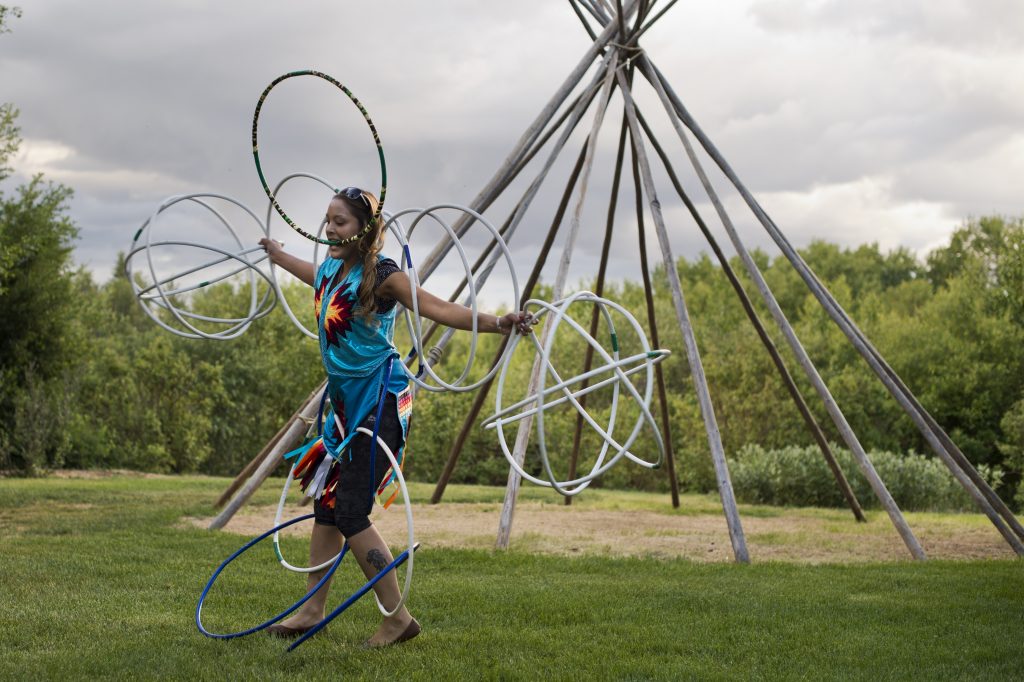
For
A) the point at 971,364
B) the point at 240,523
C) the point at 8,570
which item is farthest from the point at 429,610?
the point at 971,364

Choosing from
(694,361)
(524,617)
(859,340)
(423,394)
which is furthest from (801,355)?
(423,394)

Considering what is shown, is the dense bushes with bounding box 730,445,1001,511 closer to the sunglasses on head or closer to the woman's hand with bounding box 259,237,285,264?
the woman's hand with bounding box 259,237,285,264

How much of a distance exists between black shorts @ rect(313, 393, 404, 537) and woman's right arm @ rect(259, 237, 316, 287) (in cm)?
81

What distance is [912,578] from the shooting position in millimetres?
6215

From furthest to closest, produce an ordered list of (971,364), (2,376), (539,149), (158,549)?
1. (971,364)
2. (2,376)
3. (539,149)
4. (158,549)

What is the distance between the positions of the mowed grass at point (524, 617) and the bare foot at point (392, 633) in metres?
0.05

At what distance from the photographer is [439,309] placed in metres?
3.94

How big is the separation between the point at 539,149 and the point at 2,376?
11.1m

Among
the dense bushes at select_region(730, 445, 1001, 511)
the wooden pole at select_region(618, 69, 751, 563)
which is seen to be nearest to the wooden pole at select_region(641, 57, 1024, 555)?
the wooden pole at select_region(618, 69, 751, 563)

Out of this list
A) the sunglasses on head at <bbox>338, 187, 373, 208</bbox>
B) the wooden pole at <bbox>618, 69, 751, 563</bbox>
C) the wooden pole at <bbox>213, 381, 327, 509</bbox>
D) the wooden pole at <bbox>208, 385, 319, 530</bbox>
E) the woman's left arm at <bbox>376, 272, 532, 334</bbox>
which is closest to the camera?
the woman's left arm at <bbox>376, 272, 532, 334</bbox>

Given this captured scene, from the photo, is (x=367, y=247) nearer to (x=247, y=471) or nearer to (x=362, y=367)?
(x=362, y=367)

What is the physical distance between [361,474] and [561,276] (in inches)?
134

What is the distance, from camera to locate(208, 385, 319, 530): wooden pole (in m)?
7.40

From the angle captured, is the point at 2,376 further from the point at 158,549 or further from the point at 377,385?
the point at 377,385
